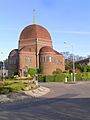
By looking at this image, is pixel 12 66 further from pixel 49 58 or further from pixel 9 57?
pixel 49 58

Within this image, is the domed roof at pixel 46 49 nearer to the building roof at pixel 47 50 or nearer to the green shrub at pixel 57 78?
A: the building roof at pixel 47 50

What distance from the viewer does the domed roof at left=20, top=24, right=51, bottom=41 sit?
4638 inches

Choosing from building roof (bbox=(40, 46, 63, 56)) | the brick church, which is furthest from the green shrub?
building roof (bbox=(40, 46, 63, 56))

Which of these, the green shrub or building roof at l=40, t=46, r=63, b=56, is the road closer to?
the green shrub

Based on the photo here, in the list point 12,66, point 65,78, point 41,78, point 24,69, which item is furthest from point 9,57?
point 65,78

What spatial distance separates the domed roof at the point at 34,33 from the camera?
387ft

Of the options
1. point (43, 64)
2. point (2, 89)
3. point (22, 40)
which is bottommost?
point (2, 89)

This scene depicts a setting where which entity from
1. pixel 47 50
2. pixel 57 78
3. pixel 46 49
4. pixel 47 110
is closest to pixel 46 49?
pixel 46 49

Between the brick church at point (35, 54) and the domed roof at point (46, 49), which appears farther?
the domed roof at point (46, 49)

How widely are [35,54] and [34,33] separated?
820 cm

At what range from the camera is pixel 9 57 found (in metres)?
120

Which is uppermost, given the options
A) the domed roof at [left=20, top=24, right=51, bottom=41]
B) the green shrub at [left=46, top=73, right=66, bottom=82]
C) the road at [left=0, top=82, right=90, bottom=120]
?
the domed roof at [left=20, top=24, right=51, bottom=41]

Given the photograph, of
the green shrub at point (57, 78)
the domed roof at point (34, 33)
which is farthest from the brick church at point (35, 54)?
the green shrub at point (57, 78)

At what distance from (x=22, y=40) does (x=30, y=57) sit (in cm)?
963
